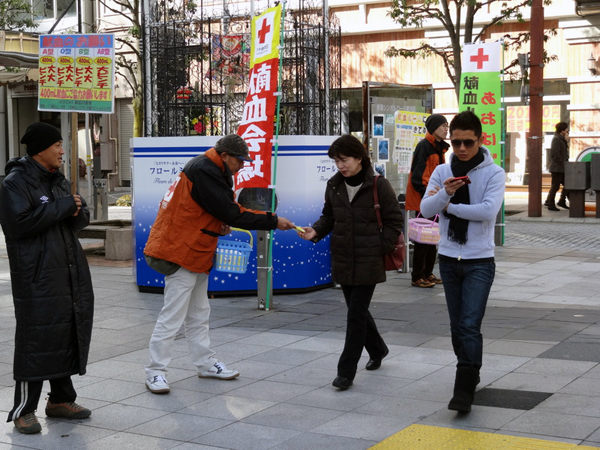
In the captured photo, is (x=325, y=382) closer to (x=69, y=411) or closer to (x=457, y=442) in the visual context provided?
(x=457, y=442)

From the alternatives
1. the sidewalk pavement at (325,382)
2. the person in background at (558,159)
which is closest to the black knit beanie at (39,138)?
the sidewalk pavement at (325,382)

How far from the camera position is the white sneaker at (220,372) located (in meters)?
6.49

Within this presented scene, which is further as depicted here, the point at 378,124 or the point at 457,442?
the point at 378,124

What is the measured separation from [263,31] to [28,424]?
488 cm

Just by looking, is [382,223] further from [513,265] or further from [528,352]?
[513,265]

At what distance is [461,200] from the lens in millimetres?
5707

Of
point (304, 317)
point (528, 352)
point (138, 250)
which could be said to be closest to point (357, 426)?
point (528, 352)

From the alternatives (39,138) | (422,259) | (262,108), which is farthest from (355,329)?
(422,259)

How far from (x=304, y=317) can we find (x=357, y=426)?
3470mm

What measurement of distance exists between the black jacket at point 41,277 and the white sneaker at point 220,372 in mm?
1182

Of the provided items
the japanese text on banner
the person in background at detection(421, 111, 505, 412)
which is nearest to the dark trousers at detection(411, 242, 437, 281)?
the japanese text on banner

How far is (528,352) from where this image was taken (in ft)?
23.5

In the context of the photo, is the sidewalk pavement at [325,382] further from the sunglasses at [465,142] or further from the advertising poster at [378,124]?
the advertising poster at [378,124]

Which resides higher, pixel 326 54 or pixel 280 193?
pixel 326 54
